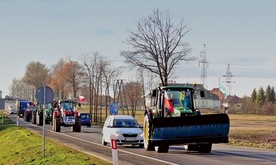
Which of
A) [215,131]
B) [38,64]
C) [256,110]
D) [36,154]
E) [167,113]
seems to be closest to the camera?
[215,131]

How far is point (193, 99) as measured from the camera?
23516 mm

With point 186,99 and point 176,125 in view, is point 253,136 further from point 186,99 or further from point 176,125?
point 176,125

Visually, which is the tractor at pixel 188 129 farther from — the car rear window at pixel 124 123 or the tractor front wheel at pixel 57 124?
the tractor front wheel at pixel 57 124

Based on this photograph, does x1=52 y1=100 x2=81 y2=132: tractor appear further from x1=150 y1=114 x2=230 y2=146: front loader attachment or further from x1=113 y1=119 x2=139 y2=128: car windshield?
x1=150 y1=114 x2=230 y2=146: front loader attachment

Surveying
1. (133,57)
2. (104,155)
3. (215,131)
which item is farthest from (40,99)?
(133,57)

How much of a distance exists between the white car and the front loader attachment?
191 inches

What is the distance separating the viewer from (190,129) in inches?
851

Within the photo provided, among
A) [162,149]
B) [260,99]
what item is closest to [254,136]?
[162,149]

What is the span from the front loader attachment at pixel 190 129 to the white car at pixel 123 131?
15.9 feet

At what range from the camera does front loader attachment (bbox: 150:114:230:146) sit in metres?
21.6

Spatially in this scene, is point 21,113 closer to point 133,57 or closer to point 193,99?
point 133,57

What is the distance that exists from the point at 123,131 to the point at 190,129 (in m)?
6.05

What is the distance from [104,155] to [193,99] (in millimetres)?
4341

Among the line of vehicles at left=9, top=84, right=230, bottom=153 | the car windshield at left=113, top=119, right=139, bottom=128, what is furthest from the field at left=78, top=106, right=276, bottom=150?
the line of vehicles at left=9, top=84, right=230, bottom=153
